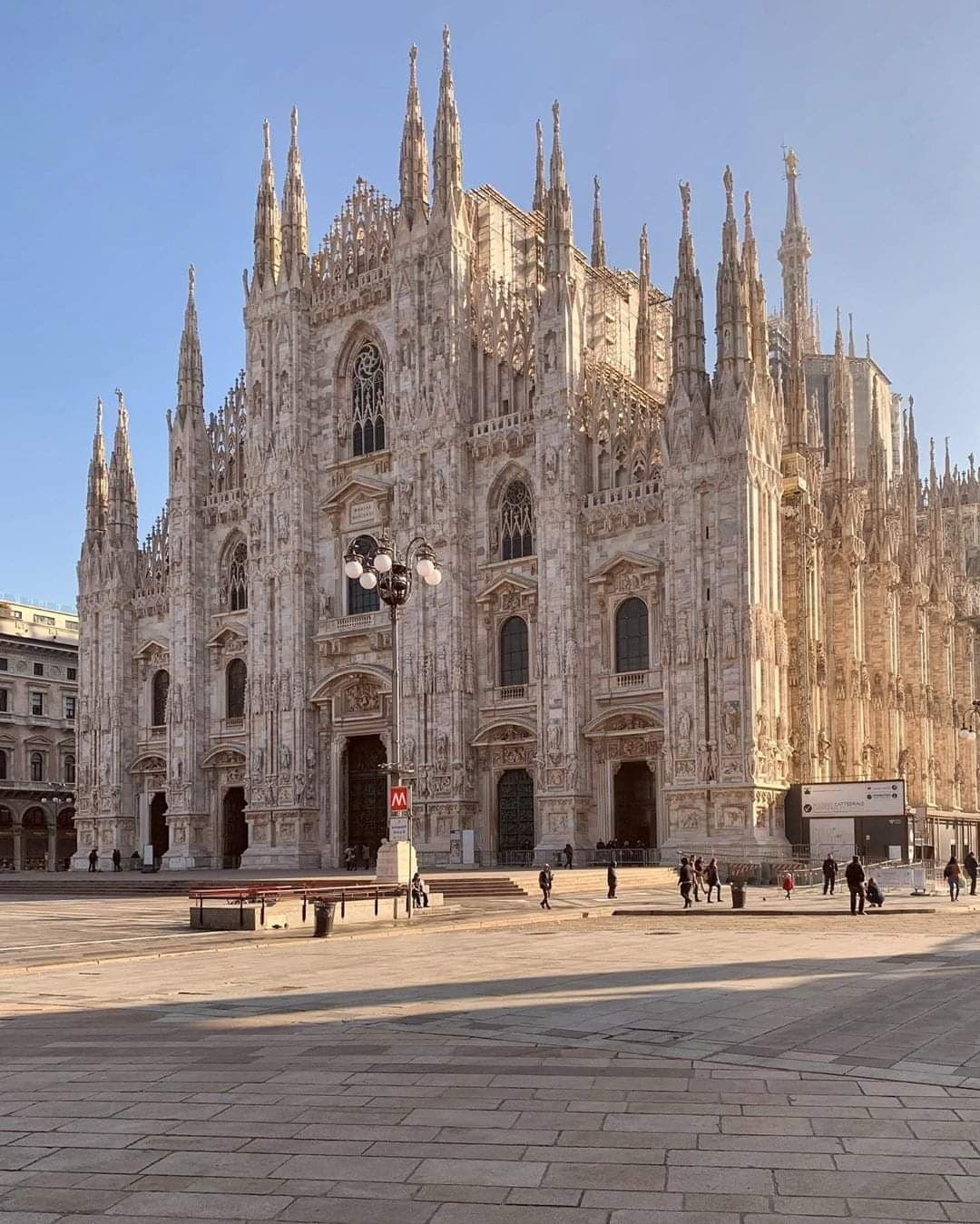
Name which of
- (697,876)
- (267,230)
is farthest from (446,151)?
(697,876)

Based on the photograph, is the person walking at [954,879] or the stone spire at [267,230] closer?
the person walking at [954,879]

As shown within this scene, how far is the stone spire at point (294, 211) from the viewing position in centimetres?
5412

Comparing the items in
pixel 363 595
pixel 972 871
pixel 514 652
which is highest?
pixel 363 595

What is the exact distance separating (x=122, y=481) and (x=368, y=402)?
1373 cm

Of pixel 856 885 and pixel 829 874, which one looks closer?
pixel 856 885

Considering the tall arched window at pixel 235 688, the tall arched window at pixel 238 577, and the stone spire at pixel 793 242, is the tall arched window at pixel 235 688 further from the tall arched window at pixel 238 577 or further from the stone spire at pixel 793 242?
the stone spire at pixel 793 242

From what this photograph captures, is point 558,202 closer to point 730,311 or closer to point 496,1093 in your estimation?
point 730,311

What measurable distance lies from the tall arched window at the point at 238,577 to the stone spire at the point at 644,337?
18.1 m

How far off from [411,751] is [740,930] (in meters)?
24.9

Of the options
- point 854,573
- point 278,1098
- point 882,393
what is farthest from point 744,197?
point 278,1098

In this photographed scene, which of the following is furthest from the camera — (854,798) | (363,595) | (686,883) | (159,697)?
(159,697)

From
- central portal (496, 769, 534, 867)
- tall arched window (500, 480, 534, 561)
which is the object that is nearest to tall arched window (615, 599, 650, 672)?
tall arched window (500, 480, 534, 561)

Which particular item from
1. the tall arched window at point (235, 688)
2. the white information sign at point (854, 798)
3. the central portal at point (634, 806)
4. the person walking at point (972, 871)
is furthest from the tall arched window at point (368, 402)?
the person walking at point (972, 871)

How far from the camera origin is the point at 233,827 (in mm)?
54156
